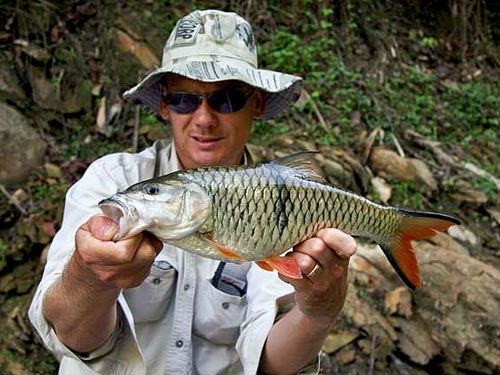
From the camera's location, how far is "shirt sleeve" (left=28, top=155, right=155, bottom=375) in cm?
230

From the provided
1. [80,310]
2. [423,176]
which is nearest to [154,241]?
[80,310]

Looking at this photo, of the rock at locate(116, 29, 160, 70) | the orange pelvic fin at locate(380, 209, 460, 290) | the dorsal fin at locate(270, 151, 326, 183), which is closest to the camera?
the dorsal fin at locate(270, 151, 326, 183)

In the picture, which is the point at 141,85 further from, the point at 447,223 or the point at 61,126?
the point at 61,126

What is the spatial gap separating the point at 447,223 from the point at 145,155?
141 cm

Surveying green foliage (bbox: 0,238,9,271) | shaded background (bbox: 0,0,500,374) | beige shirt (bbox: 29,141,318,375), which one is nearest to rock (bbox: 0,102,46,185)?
shaded background (bbox: 0,0,500,374)

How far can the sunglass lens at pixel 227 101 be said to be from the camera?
259cm

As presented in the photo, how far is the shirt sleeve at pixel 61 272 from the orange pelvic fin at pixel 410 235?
0.98 metres

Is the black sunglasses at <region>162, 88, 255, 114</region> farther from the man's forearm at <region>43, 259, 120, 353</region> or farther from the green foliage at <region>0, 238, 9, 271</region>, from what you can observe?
the green foliage at <region>0, 238, 9, 271</region>

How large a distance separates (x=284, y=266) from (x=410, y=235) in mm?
520

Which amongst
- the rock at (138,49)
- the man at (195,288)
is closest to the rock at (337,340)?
the man at (195,288)

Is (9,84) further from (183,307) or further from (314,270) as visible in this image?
(314,270)

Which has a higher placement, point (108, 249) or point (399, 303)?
point (108, 249)

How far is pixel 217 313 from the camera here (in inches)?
107

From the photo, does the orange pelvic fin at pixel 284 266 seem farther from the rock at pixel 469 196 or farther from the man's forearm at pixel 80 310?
the rock at pixel 469 196
